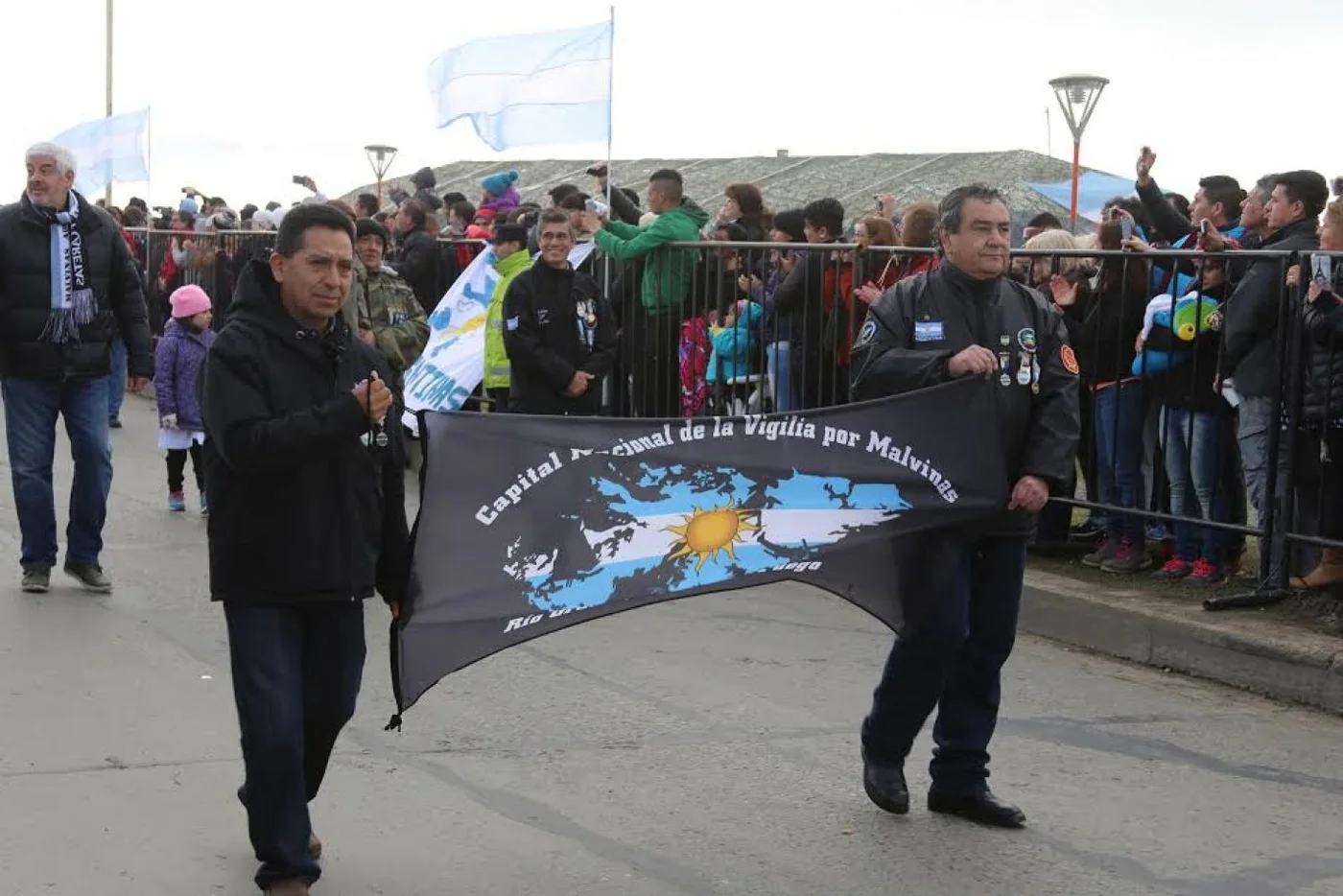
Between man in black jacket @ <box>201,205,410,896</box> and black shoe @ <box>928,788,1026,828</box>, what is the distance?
6.43 ft

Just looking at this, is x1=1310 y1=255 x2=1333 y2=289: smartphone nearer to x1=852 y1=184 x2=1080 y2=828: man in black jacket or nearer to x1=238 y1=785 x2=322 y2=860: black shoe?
x1=852 y1=184 x2=1080 y2=828: man in black jacket

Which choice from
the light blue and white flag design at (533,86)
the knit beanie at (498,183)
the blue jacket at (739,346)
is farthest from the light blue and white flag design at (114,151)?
the blue jacket at (739,346)

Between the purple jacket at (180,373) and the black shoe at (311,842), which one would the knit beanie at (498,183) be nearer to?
the purple jacket at (180,373)

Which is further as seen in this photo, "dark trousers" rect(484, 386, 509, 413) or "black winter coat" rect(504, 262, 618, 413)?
"dark trousers" rect(484, 386, 509, 413)

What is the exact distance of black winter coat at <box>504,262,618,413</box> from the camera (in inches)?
400

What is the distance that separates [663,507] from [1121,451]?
14.7 ft

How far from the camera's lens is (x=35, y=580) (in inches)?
345

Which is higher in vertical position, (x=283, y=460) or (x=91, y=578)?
(x=283, y=460)

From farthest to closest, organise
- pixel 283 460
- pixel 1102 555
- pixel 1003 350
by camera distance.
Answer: pixel 1102 555 → pixel 1003 350 → pixel 283 460

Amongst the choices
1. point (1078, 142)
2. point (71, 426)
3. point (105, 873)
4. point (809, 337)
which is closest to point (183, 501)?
point (71, 426)

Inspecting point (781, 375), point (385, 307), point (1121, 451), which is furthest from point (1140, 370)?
point (385, 307)

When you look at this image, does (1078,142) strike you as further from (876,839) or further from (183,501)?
(876,839)

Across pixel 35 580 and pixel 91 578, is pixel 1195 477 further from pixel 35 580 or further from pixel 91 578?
pixel 35 580

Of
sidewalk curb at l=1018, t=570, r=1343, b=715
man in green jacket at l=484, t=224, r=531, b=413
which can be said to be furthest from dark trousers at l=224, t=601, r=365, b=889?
man in green jacket at l=484, t=224, r=531, b=413
